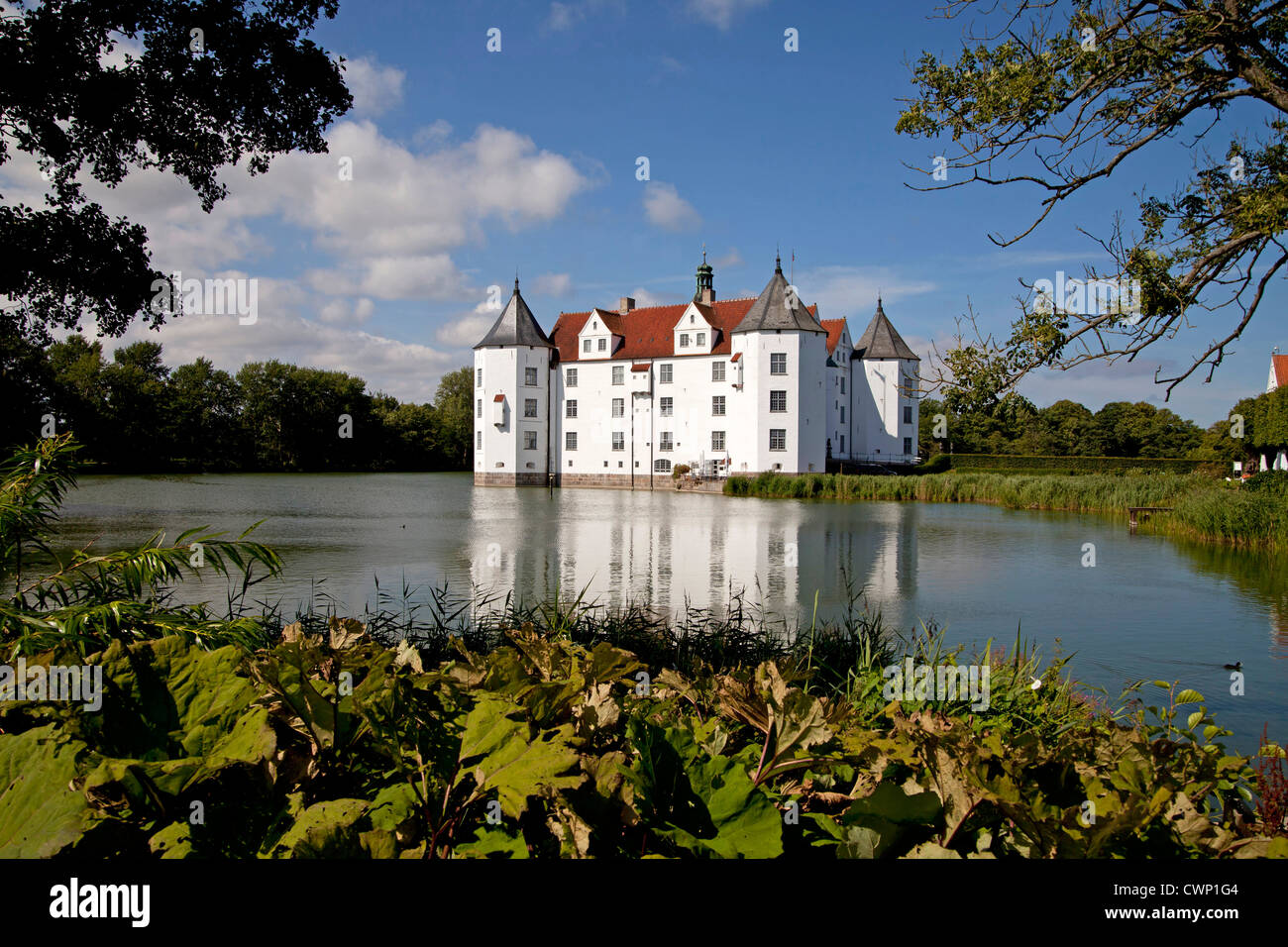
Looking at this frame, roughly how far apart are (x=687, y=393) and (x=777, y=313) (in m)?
7.77

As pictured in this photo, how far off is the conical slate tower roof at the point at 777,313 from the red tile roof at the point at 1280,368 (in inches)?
1000

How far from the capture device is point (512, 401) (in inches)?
2036

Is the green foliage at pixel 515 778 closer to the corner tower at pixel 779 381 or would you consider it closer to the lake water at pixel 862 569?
the lake water at pixel 862 569

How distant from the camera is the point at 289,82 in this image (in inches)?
300

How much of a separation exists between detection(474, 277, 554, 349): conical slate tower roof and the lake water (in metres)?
26.3

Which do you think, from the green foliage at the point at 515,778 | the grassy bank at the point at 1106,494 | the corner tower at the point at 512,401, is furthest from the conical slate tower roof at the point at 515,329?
the green foliage at the point at 515,778

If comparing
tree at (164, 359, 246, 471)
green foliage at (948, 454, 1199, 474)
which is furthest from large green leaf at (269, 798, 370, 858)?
tree at (164, 359, 246, 471)

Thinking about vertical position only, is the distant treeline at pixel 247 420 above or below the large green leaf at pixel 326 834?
above

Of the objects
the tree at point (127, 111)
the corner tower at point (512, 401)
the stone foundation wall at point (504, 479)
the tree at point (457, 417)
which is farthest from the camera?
the tree at point (457, 417)

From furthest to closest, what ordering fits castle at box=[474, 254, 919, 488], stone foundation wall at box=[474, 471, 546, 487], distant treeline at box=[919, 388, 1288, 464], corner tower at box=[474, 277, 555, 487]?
distant treeline at box=[919, 388, 1288, 464] < corner tower at box=[474, 277, 555, 487] < stone foundation wall at box=[474, 471, 546, 487] < castle at box=[474, 254, 919, 488]

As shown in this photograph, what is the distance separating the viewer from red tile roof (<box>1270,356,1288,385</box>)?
43469 mm

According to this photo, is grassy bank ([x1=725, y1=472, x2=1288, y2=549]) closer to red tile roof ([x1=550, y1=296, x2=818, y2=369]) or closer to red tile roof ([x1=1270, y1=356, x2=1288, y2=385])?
red tile roof ([x1=550, y1=296, x2=818, y2=369])

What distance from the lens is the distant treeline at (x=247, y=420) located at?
52.8 meters
